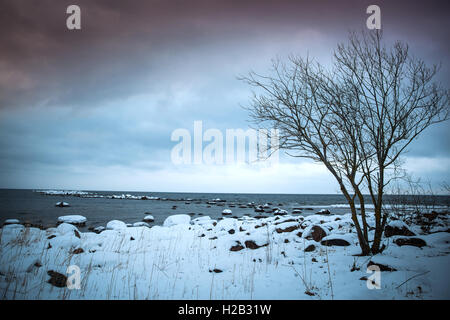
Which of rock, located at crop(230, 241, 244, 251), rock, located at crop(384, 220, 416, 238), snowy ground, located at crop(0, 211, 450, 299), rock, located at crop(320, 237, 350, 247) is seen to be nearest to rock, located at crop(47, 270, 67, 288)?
snowy ground, located at crop(0, 211, 450, 299)

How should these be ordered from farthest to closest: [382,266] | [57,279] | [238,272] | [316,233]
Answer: [316,233] → [238,272] → [382,266] → [57,279]

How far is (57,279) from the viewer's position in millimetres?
4180

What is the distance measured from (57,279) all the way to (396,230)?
29.7ft

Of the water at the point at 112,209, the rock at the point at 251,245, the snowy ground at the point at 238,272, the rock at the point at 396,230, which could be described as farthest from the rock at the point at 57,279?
the water at the point at 112,209

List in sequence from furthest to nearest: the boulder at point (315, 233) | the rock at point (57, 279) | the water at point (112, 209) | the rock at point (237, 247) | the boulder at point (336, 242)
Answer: the water at point (112, 209) → the boulder at point (315, 233) → the rock at point (237, 247) → the boulder at point (336, 242) → the rock at point (57, 279)

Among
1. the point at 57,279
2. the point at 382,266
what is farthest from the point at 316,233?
the point at 57,279

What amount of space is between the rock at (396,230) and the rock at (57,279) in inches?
336

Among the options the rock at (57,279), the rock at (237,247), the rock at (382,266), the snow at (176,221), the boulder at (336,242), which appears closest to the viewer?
the rock at (57,279)

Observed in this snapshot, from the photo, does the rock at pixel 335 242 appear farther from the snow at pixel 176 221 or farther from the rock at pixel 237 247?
the snow at pixel 176 221

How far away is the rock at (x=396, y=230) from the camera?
6.43m

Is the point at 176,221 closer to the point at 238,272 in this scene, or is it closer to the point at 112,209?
the point at 238,272

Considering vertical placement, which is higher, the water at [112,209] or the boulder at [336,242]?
the boulder at [336,242]
